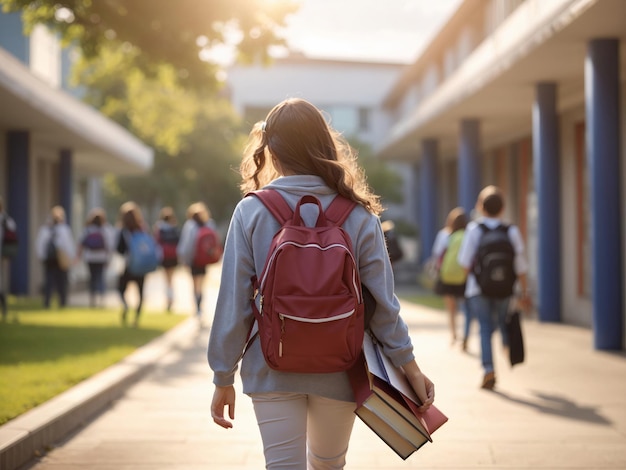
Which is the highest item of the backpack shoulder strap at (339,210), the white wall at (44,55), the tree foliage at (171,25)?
the white wall at (44,55)

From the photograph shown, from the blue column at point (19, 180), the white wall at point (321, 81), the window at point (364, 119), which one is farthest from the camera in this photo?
the white wall at point (321, 81)

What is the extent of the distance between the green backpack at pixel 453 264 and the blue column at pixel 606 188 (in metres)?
1.64

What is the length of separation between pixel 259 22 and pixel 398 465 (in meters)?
11.7

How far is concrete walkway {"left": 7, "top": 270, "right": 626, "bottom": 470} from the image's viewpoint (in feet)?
19.1

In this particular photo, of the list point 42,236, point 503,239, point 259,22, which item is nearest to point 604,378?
point 503,239

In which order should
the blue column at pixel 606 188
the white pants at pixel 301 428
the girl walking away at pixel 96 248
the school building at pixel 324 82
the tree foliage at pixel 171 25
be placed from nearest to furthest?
the white pants at pixel 301 428 < the blue column at pixel 606 188 < the tree foliage at pixel 171 25 < the girl walking away at pixel 96 248 < the school building at pixel 324 82

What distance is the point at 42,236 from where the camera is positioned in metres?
17.5

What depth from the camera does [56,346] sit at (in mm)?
11062

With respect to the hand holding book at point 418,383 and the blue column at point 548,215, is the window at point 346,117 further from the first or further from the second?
the hand holding book at point 418,383

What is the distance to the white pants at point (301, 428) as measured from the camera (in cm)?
313

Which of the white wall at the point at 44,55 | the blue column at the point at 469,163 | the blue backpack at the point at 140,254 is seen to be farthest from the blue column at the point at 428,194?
the blue backpack at the point at 140,254

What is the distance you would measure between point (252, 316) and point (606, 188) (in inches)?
357

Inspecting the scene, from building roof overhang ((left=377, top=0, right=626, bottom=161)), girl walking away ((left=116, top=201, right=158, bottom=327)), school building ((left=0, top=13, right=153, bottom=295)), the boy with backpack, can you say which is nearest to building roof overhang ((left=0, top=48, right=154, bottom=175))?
school building ((left=0, top=13, right=153, bottom=295))

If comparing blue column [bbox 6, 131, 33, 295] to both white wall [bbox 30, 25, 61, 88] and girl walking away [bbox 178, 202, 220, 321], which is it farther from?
girl walking away [bbox 178, 202, 220, 321]
